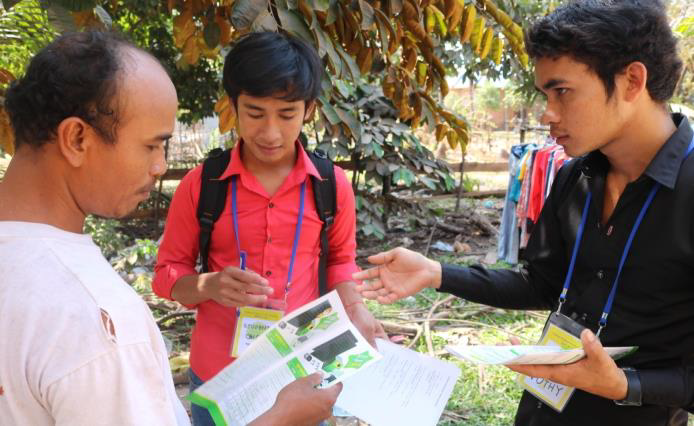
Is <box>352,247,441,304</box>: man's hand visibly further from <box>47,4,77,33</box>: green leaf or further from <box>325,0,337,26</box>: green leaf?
<box>47,4,77,33</box>: green leaf

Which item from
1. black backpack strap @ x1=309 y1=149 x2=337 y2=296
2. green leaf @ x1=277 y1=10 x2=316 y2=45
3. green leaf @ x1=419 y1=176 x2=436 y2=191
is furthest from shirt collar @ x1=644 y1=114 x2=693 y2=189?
green leaf @ x1=419 y1=176 x2=436 y2=191

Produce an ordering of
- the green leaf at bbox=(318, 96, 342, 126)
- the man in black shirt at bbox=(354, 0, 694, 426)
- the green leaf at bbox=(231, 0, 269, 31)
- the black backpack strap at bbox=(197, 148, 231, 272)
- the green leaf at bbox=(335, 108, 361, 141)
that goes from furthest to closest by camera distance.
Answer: the green leaf at bbox=(335, 108, 361, 141) < the green leaf at bbox=(318, 96, 342, 126) < the black backpack strap at bbox=(197, 148, 231, 272) < the green leaf at bbox=(231, 0, 269, 31) < the man in black shirt at bbox=(354, 0, 694, 426)

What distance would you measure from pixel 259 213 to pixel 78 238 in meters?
0.90

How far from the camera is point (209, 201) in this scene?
1729 millimetres

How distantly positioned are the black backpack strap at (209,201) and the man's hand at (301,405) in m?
0.67

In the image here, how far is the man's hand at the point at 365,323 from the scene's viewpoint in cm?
174

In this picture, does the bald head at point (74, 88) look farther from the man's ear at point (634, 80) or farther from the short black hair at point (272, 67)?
the man's ear at point (634, 80)

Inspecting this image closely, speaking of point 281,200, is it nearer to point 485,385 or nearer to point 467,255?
point 485,385

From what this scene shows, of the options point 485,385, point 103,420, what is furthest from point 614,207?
point 485,385

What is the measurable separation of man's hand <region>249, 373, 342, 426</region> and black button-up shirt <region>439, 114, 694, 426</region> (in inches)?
24.7

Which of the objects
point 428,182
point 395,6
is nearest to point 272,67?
point 395,6

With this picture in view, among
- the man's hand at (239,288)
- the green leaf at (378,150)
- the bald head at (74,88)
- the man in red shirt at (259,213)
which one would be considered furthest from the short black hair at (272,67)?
the green leaf at (378,150)

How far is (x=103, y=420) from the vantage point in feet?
2.51

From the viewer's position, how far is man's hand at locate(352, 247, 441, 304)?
1.69 meters
